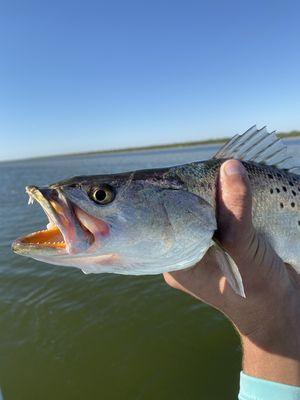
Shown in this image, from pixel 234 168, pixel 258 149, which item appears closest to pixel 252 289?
pixel 234 168

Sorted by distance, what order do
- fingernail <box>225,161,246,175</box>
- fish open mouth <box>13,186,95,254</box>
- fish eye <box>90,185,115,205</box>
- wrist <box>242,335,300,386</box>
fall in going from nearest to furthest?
1. fish open mouth <box>13,186,95,254</box>
2. fish eye <box>90,185,115,205</box>
3. fingernail <box>225,161,246,175</box>
4. wrist <box>242,335,300,386</box>

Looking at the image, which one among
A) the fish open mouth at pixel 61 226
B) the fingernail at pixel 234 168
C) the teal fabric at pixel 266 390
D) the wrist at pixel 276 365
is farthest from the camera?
the wrist at pixel 276 365

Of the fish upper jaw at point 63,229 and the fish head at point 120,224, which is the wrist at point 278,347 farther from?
the fish upper jaw at point 63,229

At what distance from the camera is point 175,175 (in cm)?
315

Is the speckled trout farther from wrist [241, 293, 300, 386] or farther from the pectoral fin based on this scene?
wrist [241, 293, 300, 386]

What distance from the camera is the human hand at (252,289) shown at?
2.87m

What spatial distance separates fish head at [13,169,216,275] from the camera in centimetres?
256

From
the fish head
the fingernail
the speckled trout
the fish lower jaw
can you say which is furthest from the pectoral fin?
the fish lower jaw

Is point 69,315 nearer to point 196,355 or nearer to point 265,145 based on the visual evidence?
point 196,355

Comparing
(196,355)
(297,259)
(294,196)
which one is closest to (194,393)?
(196,355)

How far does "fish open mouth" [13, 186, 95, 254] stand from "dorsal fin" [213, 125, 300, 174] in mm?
1532

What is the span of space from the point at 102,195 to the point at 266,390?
6.79 feet

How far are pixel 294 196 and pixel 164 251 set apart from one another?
4.92 feet

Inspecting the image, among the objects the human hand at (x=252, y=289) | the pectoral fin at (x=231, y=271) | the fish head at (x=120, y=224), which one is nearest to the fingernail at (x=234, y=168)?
the human hand at (x=252, y=289)
